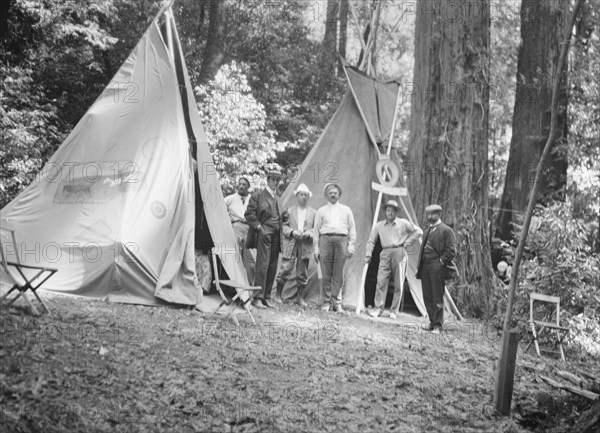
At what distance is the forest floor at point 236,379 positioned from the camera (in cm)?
425

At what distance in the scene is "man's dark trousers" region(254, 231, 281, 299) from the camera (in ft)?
28.3

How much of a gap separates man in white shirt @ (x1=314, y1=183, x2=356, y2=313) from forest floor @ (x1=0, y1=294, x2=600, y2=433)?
1.60 metres

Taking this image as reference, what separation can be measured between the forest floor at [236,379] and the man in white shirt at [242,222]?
2.20 meters

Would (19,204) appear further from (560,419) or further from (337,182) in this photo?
(560,419)

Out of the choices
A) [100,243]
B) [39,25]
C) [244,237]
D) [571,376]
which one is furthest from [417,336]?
[39,25]

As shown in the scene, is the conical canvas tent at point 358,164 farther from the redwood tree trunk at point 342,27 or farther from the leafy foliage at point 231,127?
the redwood tree trunk at point 342,27

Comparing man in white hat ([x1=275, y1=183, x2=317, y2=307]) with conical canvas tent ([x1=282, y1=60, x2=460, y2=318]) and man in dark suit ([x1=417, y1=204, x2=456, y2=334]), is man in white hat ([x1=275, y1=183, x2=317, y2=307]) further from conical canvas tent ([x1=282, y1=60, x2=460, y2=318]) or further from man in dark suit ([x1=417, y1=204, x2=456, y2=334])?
man in dark suit ([x1=417, y1=204, x2=456, y2=334])

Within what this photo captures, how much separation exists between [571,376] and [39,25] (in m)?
12.1

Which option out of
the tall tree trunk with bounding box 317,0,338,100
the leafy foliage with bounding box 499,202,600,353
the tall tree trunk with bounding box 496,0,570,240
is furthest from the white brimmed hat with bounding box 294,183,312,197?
the tall tree trunk with bounding box 317,0,338,100

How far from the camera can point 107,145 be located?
28.6ft

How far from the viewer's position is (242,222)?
9.64 meters

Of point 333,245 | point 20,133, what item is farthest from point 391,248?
point 20,133

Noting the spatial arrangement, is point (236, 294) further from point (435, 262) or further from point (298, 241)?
point (435, 262)

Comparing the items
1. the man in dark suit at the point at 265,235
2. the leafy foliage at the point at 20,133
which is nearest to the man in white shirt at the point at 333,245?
the man in dark suit at the point at 265,235
